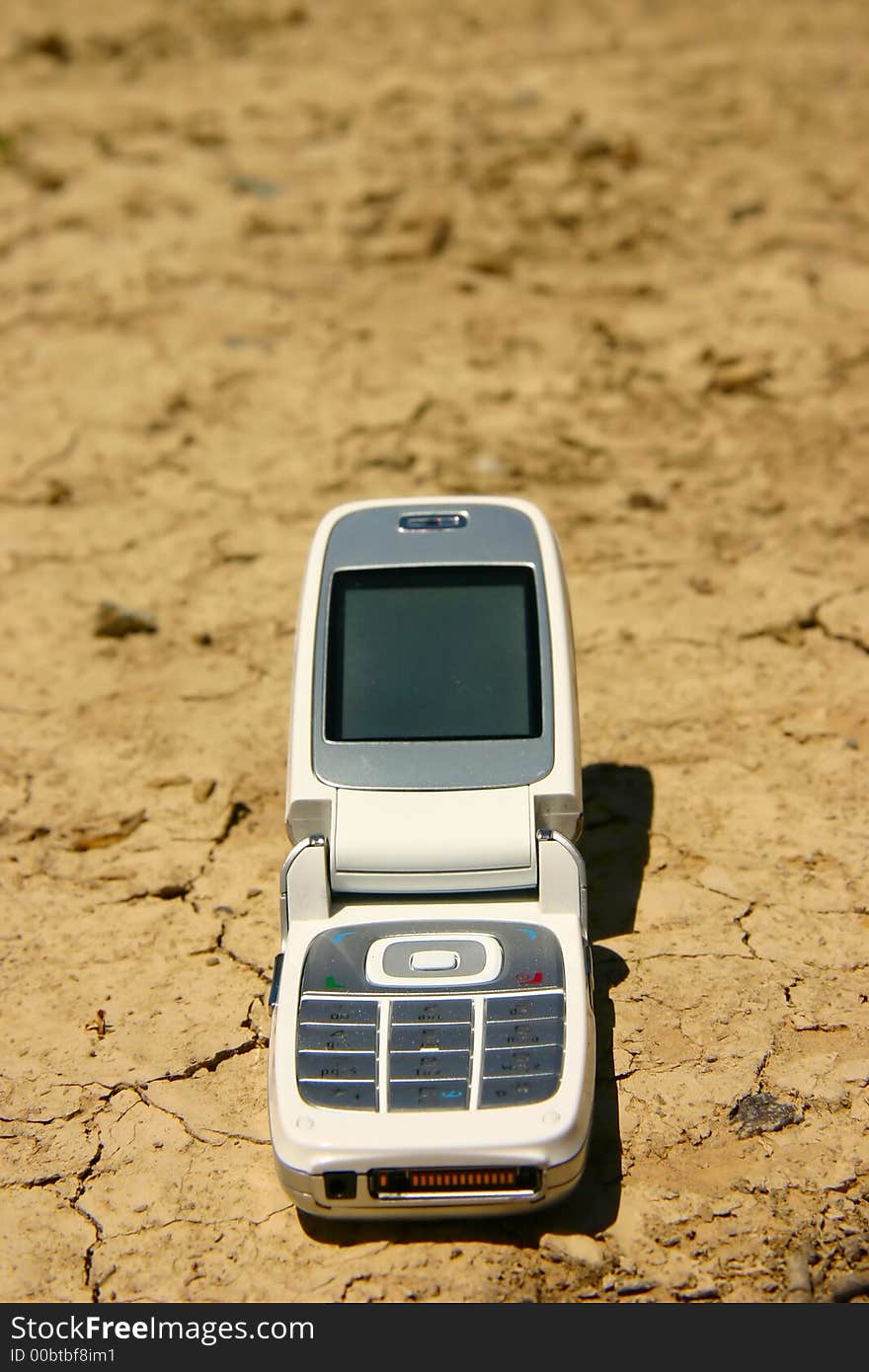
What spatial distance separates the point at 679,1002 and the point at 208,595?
2150 millimetres

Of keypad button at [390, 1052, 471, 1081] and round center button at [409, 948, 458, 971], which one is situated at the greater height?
round center button at [409, 948, 458, 971]

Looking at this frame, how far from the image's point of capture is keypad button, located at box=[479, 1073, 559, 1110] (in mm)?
2541

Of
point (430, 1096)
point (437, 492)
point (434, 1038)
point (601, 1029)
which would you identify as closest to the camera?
point (430, 1096)

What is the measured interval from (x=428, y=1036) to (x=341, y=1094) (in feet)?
0.68

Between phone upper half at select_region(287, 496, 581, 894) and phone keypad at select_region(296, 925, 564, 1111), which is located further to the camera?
phone upper half at select_region(287, 496, 581, 894)

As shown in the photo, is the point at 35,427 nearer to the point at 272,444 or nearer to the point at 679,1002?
the point at 272,444

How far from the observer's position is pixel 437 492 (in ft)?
15.6

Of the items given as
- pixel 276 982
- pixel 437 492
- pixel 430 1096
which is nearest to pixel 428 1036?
pixel 430 1096

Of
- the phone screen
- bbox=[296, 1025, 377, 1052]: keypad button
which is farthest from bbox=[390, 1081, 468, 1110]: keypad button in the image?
the phone screen

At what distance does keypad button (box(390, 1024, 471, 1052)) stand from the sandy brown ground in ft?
1.22

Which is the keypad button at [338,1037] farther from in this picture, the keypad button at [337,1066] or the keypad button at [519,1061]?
the keypad button at [519,1061]

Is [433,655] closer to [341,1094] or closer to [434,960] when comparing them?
[434,960]

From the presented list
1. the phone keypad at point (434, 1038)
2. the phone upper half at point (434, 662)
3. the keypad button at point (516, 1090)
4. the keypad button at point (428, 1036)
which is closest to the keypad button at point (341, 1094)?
the phone keypad at point (434, 1038)

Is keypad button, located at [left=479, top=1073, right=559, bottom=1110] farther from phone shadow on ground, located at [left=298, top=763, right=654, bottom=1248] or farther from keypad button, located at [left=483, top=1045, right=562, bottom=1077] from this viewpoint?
phone shadow on ground, located at [left=298, top=763, right=654, bottom=1248]
